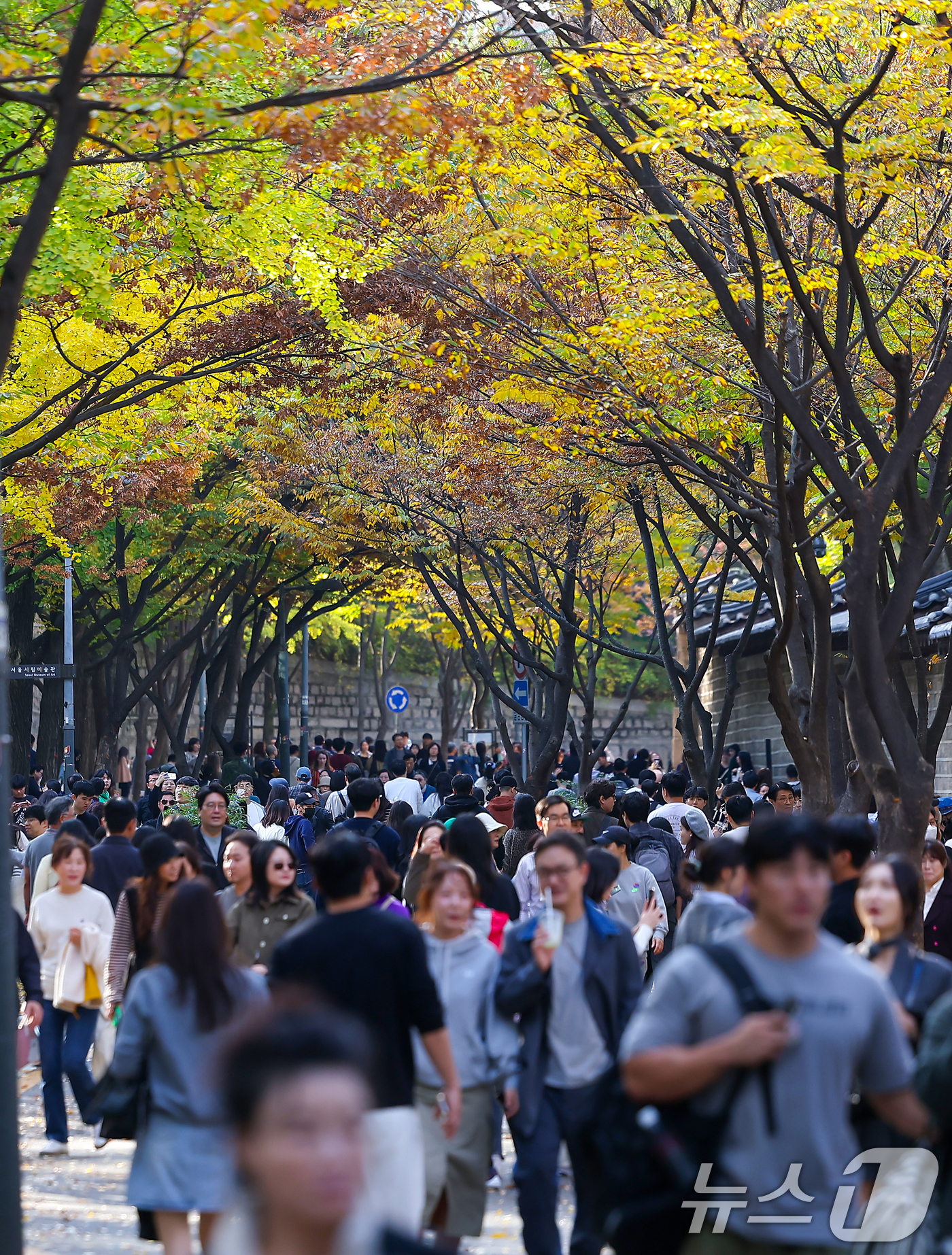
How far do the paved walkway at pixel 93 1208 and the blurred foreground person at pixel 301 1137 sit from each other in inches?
176

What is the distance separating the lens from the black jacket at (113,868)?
30.5 ft

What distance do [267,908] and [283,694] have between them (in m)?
25.3

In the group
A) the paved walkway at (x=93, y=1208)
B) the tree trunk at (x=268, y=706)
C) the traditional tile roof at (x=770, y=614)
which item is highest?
the traditional tile roof at (x=770, y=614)

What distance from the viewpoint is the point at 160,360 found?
14609 millimetres

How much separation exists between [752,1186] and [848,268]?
278 inches

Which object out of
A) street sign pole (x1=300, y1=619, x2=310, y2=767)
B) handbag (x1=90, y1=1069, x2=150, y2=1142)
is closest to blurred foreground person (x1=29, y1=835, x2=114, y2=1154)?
handbag (x1=90, y1=1069, x2=150, y2=1142)

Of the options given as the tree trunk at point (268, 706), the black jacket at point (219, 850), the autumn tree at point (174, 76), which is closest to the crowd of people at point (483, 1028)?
the black jacket at point (219, 850)

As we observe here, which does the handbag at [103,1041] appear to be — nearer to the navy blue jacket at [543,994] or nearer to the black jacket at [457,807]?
the navy blue jacket at [543,994]

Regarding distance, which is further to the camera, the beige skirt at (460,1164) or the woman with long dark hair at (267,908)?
the woman with long dark hair at (267,908)

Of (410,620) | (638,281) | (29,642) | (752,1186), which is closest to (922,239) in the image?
(638,281)

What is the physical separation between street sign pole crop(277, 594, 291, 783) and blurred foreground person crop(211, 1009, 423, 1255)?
28259 mm

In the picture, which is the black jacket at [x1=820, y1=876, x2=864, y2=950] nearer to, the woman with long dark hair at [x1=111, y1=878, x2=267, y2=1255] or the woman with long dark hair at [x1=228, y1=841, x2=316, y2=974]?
the woman with long dark hair at [x1=111, y1=878, x2=267, y2=1255]

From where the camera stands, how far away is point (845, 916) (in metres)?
6.02

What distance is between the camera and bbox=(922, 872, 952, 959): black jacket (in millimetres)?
8258
